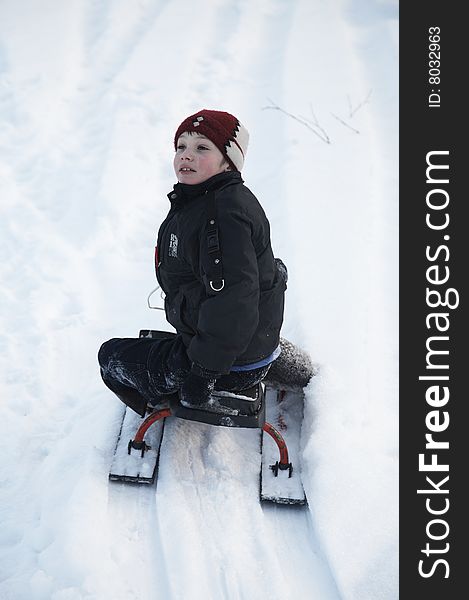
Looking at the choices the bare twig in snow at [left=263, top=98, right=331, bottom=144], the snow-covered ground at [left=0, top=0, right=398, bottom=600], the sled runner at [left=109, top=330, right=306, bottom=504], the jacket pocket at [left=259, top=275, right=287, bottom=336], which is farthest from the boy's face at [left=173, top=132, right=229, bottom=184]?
the bare twig in snow at [left=263, top=98, right=331, bottom=144]

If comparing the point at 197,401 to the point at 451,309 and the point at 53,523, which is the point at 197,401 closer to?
the point at 53,523

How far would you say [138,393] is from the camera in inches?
107

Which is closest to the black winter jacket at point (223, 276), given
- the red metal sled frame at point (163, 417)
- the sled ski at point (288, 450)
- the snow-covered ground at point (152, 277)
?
the red metal sled frame at point (163, 417)

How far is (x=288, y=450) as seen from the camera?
2.69m

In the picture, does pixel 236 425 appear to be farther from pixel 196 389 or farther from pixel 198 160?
pixel 198 160

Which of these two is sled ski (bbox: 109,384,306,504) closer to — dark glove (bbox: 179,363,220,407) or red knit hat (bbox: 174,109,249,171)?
dark glove (bbox: 179,363,220,407)

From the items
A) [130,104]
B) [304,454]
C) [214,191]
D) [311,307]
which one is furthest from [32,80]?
[304,454]

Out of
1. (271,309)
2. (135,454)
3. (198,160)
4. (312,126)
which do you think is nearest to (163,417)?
(135,454)

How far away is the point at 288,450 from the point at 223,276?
909 mm

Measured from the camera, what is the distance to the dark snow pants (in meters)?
2.46

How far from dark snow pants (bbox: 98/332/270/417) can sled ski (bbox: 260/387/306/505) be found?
229 mm

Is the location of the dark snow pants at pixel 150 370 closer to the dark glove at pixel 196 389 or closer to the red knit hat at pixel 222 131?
the dark glove at pixel 196 389

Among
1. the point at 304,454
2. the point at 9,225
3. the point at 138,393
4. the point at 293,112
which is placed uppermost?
the point at 293,112

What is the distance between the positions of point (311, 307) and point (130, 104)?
2402 mm
